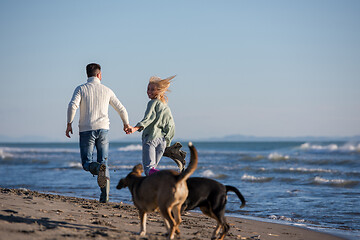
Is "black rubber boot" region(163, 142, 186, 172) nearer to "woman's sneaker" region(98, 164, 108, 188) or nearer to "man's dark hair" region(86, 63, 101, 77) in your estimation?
"woman's sneaker" region(98, 164, 108, 188)

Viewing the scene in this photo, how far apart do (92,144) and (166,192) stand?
9.57ft

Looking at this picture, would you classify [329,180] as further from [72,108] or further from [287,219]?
[72,108]

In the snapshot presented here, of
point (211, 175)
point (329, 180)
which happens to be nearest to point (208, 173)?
point (211, 175)

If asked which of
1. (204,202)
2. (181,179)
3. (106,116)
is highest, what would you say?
(106,116)

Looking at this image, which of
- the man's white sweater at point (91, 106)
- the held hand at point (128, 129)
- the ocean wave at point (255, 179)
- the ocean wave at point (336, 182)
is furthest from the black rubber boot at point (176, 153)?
the ocean wave at point (255, 179)

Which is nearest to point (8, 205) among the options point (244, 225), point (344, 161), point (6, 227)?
point (6, 227)

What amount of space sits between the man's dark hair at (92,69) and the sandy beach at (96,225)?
208cm

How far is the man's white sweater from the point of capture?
6.46 meters

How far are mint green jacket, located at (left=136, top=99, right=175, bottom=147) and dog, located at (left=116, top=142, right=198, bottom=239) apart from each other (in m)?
1.76

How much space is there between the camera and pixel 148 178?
417cm

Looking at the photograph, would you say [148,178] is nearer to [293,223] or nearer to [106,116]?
[106,116]

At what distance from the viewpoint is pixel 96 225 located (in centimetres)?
479

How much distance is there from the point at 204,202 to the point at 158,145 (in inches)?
82.0

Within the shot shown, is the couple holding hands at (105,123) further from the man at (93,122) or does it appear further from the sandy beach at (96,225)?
the sandy beach at (96,225)
